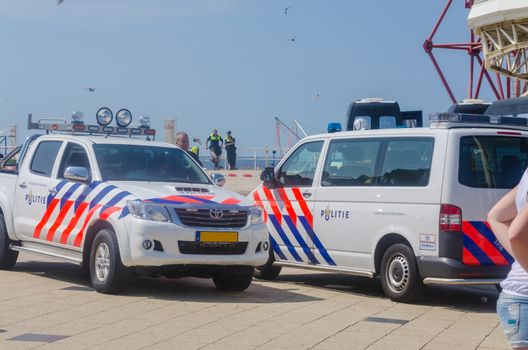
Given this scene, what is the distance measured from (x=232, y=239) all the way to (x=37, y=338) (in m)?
3.21

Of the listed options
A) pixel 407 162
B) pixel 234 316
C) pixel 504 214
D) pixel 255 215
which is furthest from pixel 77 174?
pixel 504 214

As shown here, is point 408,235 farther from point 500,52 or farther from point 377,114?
point 500,52

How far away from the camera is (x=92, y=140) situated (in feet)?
40.4

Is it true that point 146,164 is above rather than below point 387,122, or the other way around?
below

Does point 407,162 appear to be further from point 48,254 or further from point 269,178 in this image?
point 48,254

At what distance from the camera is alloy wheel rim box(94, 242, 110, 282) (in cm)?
1076

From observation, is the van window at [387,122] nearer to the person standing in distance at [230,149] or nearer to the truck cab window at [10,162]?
the truck cab window at [10,162]

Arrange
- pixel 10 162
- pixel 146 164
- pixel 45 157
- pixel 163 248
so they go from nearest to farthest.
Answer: pixel 163 248 < pixel 146 164 < pixel 45 157 < pixel 10 162

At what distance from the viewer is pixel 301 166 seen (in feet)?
42.2

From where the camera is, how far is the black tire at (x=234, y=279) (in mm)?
11195

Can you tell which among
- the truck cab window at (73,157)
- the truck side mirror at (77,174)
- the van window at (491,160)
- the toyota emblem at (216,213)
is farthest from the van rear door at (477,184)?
the truck cab window at (73,157)

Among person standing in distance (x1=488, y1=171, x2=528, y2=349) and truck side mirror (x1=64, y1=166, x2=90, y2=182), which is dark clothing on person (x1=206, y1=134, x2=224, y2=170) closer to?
truck side mirror (x1=64, y1=166, x2=90, y2=182)

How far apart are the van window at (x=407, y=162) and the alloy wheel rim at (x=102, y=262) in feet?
10.2

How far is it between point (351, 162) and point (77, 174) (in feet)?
10.4
